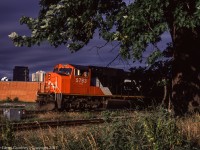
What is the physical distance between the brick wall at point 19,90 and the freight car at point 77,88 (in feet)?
120

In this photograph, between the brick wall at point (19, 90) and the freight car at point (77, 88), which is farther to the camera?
the brick wall at point (19, 90)

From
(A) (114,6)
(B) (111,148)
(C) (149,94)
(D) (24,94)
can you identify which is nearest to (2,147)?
(B) (111,148)

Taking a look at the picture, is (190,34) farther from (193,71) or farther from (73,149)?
(73,149)

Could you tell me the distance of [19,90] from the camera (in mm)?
69062

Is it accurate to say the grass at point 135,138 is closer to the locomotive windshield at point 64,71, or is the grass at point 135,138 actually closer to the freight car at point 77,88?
the freight car at point 77,88

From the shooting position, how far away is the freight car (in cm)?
2985

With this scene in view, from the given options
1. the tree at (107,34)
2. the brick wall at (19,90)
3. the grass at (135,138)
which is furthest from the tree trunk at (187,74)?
the brick wall at (19,90)

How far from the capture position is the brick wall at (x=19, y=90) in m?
67.8

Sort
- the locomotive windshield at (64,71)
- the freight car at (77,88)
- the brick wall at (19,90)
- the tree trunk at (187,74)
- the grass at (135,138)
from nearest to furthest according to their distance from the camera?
the grass at (135,138) → the tree trunk at (187,74) → the freight car at (77,88) → the locomotive windshield at (64,71) → the brick wall at (19,90)

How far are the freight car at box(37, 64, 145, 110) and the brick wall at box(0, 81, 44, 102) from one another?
1440 inches

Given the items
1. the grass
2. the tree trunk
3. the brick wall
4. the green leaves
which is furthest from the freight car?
the brick wall

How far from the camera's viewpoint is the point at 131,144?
812 centimetres

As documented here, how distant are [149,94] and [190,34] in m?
20.0

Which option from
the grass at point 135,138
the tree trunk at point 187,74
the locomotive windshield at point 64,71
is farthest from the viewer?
the locomotive windshield at point 64,71
